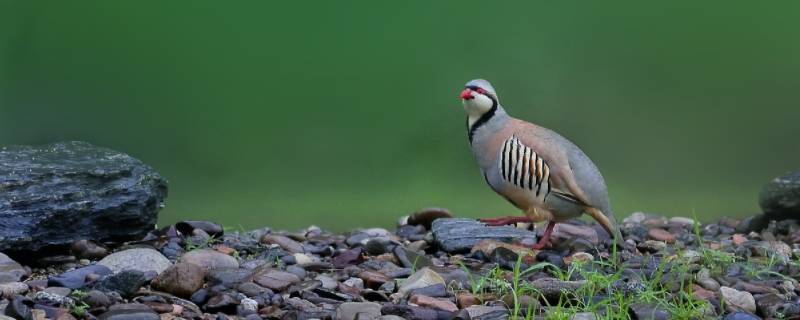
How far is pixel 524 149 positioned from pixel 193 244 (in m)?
1.94

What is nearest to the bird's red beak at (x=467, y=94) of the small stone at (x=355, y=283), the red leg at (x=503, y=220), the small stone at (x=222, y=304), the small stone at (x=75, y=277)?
the red leg at (x=503, y=220)

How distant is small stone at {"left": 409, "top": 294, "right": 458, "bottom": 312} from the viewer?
4.29 metres

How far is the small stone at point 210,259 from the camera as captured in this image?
16.2 ft

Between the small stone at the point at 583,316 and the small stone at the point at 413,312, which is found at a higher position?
the small stone at the point at 583,316

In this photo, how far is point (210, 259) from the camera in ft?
16.3

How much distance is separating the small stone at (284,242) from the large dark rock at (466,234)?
83cm

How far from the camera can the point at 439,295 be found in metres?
4.55

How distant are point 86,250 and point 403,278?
5.47 ft

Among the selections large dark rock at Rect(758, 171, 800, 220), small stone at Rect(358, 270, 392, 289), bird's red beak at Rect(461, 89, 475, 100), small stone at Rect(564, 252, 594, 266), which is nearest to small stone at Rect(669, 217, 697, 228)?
large dark rock at Rect(758, 171, 800, 220)

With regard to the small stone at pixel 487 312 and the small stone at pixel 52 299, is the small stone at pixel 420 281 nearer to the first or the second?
the small stone at pixel 487 312

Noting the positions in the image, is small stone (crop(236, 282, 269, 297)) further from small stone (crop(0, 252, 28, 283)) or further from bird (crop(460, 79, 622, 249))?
bird (crop(460, 79, 622, 249))

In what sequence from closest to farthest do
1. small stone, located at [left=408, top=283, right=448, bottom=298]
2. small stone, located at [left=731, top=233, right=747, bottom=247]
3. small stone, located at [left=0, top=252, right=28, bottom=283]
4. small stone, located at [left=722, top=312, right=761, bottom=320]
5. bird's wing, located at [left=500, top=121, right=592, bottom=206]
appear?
small stone, located at [left=722, top=312, right=761, bottom=320] → small stone, located at [left=408, top=283, right=448, bottom=298] → small stone, located at [left=0, top=252, right=28, bottom=283] → bird's wing, located at [left=500, top=121, right=592, bottom=206] → small stone, located at [left=731, top=233, right=747, bottom=247]

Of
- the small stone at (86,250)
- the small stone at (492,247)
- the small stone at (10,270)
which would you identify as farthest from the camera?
the small stone at (492,247)

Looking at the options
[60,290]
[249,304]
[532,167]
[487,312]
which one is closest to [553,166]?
[532,167]
